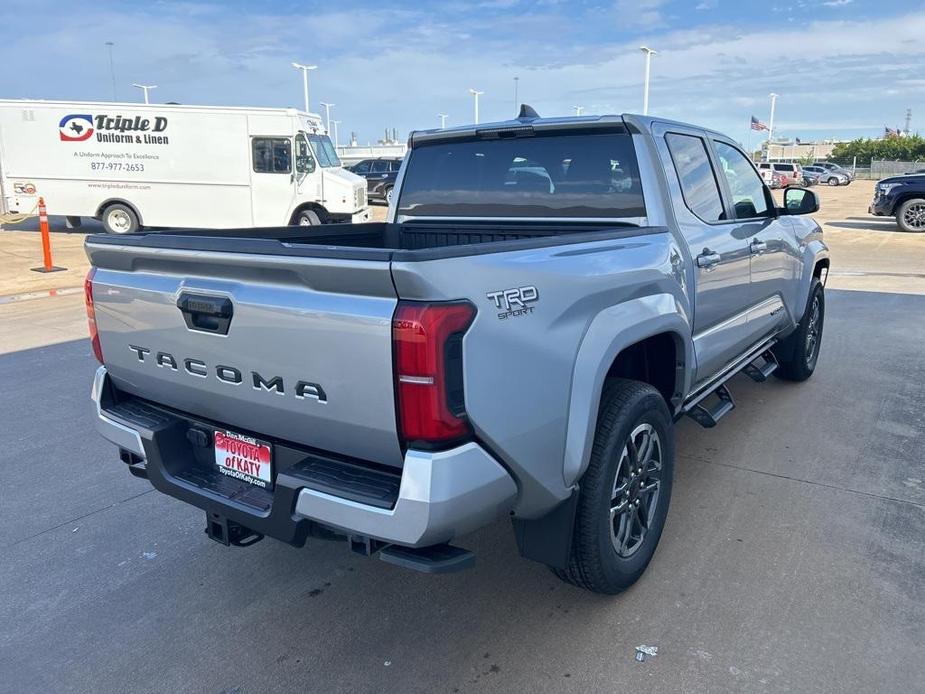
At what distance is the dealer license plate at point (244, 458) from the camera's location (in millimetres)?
2514

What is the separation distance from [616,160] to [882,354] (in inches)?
191

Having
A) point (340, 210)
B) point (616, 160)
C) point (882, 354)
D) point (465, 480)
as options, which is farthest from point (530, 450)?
point (340, 210)

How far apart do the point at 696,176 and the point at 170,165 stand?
15.7 metres

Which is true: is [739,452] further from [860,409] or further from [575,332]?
[575,332]

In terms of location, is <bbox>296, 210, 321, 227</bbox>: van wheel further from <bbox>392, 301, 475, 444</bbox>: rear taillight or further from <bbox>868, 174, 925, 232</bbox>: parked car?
<bbox>392, 301, 475, 444</bbox>: rear taillight

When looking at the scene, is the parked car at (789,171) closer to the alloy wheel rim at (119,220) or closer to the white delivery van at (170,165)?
the white delivery van at (170,165)

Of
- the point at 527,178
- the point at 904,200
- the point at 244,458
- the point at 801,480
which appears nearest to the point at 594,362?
the point at 244,458

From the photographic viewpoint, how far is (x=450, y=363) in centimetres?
204

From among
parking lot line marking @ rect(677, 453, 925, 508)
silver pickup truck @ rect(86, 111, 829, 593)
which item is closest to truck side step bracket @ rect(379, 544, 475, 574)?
silver pickup truck @ rect(86, 111, 829, 593)

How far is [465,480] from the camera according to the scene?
6.88 feet

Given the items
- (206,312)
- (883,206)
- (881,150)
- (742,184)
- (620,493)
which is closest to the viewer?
(206,312)

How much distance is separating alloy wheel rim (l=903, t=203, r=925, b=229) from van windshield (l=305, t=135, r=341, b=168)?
47.3ft

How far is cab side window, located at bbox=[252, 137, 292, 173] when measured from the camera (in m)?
16.5

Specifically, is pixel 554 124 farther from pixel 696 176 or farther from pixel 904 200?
pixel 904 200
